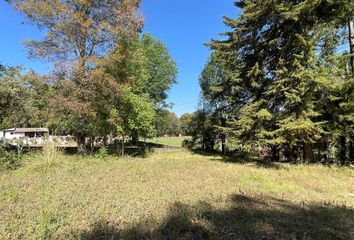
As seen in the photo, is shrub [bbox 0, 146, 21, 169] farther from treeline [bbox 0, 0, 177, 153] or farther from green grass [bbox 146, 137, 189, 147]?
green grass [bbox 146, 137, 189, 147]

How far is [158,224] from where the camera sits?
12.9 ft

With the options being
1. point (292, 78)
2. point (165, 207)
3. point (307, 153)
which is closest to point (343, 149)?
point (307, 153)

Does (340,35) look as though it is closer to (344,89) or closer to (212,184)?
(344,89)

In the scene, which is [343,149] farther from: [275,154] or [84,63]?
[84,63]

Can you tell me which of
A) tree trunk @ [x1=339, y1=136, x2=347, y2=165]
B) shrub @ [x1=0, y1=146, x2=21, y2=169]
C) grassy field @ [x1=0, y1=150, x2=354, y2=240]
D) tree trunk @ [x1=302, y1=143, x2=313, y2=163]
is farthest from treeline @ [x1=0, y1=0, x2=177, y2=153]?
tree trunk @ [x1=339, y1=136, x2=347, y2=165]

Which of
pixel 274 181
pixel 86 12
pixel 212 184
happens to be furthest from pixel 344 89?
pixel 86 12

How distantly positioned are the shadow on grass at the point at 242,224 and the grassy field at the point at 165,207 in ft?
0.05

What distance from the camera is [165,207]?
479 cm

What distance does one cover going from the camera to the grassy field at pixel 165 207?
368 centimetres

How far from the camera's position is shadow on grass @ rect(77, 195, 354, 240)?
11.8ft

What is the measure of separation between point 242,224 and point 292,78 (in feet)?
32.7

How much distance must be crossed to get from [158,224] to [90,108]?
378 inches

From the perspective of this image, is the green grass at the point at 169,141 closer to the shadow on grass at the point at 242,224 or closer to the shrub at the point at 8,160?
the shrub at the point at 8,160

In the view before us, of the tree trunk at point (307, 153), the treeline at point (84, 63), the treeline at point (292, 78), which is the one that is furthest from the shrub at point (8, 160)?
the tree trunk at point (307, 153)
